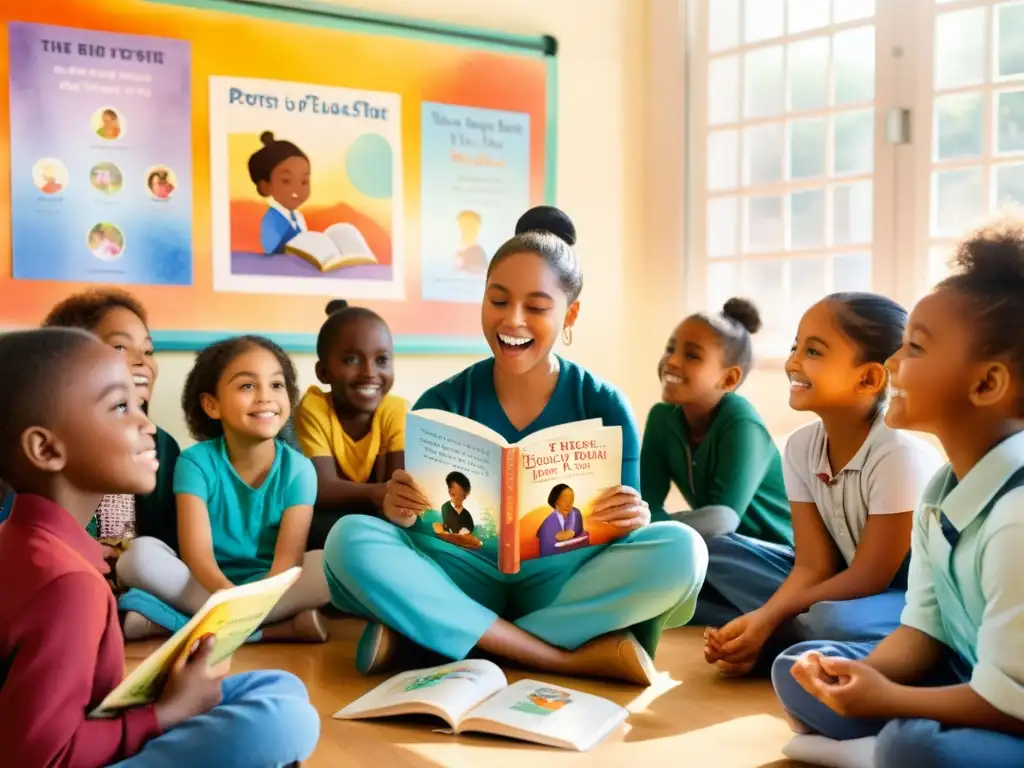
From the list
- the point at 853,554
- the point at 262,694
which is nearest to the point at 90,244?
the point at 262,694

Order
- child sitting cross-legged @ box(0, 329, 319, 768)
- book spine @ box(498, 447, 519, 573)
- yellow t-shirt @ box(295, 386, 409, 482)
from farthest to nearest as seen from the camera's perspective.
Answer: yellow t-shirt @ box(295, 386, 409, 482) < book spine @ box(498, 447, 519, 573) < child sitting cross-legged @ box(0, 329, 319, 768)

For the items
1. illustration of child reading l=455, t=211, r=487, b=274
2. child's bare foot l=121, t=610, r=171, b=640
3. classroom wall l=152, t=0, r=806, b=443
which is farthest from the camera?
classroom wall l=152, t=0, r=806, b=443

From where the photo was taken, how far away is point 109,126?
290cm

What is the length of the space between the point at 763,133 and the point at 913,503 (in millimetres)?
1839

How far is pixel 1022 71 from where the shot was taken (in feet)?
8.84

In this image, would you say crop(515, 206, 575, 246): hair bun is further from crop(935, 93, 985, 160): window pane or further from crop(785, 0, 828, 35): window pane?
crop(785, 0, 828, 35): window pane

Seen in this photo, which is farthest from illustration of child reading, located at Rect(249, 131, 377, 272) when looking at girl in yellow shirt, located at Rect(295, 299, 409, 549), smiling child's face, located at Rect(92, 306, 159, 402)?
smiling child's face, located at Rect(92, 306, 159, 402)

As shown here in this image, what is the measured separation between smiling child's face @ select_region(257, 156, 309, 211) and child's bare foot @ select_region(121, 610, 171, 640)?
140cm

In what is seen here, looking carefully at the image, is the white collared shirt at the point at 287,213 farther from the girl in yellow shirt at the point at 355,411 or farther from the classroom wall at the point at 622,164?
the classroom wall at the point at 622,164

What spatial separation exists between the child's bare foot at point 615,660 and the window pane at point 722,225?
1.85 metres

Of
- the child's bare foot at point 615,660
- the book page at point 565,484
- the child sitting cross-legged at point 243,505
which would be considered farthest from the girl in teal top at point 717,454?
the child sitting cross-legged at point 243,505

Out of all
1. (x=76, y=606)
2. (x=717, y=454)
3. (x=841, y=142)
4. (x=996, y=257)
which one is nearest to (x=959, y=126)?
(x=841, y=142)

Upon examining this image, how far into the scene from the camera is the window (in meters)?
2.76

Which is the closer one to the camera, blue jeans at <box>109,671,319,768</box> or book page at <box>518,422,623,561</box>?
blue jeans at <box>109,671,319,768</box>
